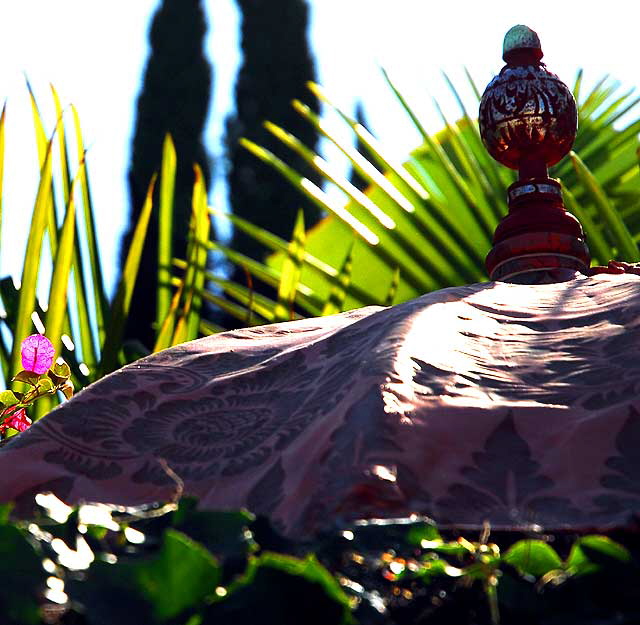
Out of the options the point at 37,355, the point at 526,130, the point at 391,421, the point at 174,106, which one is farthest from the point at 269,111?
the point at 391,421

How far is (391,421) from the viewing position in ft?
2.28

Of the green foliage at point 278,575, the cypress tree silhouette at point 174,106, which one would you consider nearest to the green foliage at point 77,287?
the green foliage at point 278,575

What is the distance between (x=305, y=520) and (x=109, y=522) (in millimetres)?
138

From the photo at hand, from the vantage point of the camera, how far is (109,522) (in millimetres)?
549

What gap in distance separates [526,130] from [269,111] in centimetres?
1169

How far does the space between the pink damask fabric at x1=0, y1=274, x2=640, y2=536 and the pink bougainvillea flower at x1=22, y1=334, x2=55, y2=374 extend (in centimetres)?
43

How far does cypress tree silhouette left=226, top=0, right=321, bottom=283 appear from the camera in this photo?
12219 mm

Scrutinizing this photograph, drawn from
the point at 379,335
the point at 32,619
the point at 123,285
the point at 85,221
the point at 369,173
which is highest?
the point at 369,173

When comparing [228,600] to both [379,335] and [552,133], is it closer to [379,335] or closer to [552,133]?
[379,335]

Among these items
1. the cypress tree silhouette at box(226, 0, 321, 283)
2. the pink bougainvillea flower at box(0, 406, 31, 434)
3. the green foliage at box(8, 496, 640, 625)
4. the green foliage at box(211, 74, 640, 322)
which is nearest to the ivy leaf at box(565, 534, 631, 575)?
the green foliage at box(8, 496, 640, 625)

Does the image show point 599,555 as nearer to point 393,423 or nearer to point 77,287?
point 393,423

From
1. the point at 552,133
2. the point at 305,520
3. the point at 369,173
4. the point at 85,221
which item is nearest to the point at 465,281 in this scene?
the point at 369,173

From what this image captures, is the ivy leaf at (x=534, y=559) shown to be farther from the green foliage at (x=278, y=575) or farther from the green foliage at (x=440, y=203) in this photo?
the green foliage at (x=440, y=203)

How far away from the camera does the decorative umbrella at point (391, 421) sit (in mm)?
658
